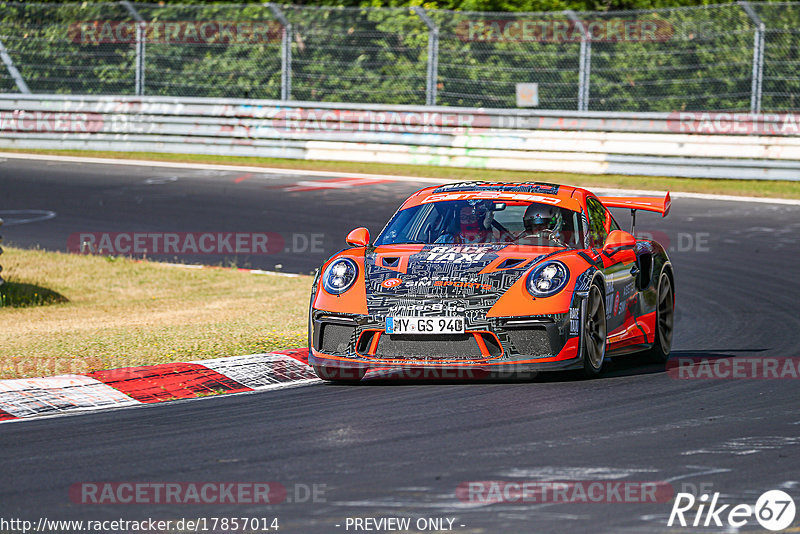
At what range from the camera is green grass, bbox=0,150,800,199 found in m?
20.1

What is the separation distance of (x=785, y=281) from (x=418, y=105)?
35.8 ft

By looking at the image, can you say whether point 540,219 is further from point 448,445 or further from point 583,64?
point 583,64

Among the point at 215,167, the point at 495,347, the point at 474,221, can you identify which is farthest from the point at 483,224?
the point at 215,167

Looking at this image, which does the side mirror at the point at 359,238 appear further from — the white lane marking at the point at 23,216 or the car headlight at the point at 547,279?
the white lane marking at the point at 23,216

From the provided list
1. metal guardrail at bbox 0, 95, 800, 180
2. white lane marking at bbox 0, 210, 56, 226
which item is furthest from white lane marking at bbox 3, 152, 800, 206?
white lane marking at bbox 0, 210, 56, 226

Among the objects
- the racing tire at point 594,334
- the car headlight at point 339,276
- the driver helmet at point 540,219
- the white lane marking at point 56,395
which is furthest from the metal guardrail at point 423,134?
the white lane marking at point 56,395

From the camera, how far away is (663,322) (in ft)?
30.5

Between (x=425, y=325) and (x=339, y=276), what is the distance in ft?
2.46

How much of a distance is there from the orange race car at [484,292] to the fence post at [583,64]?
41.5 ft

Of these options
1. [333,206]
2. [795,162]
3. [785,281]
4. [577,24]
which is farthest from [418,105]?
[785,281]

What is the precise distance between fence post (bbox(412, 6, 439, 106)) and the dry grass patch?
8678 millimetres

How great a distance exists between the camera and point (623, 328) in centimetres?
855

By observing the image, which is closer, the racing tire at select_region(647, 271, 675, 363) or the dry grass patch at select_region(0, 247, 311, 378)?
the dry grass patch at select_region(0, 247, 311, 378)

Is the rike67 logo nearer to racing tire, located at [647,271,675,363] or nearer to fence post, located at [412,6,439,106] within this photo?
racing tire, located at [647,271,675,363]
